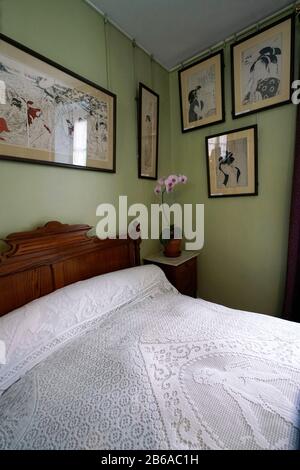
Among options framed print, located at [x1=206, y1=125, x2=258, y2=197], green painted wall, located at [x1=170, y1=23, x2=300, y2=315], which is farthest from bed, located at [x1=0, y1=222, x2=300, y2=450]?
framed print, located at [x1=206, y1=125, x2=258, y2=197]

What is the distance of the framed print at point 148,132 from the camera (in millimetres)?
1886

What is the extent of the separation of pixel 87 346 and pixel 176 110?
89.2 inches

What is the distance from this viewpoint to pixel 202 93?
6.47 ft

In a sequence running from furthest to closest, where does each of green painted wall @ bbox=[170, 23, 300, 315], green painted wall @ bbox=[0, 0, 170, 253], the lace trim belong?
1. green painted wall @ bbox=[170, 23, 300, 315]
2. green painted wall @ bbox=[0, 0, 170, 253]
3. the lace trim

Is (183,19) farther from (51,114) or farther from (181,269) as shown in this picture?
(181,269)

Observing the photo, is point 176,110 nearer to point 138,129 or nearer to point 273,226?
point 138,129

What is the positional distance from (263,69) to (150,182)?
4.03ft

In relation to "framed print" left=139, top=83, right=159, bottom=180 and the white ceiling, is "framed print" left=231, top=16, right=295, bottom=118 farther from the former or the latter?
"framed print" left=139, top=83, right=159, bottom=180

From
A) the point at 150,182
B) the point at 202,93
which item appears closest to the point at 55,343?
the point at 150,182

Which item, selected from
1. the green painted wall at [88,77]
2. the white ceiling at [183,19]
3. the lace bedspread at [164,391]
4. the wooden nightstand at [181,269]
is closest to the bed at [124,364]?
the lace bedspread at [164,391]

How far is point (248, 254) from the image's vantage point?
1.91 meters

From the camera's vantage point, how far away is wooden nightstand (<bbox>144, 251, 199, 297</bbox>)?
1.80 meters

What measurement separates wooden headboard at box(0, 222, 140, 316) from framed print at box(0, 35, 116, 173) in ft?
1.43

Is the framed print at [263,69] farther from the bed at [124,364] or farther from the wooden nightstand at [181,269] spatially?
the bed at [124,364]
